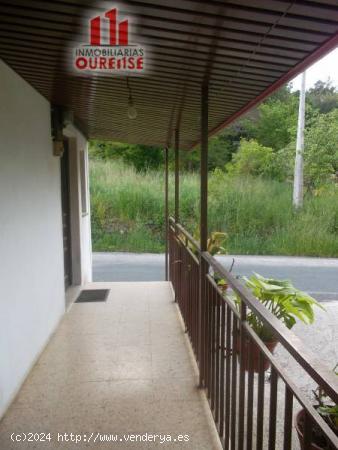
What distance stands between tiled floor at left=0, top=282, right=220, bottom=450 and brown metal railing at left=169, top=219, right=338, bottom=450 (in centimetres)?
17

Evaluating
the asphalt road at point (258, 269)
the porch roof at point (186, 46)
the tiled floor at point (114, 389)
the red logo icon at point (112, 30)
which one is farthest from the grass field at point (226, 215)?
the red logo icon at point (112, 30)

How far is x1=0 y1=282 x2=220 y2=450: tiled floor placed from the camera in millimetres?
2086

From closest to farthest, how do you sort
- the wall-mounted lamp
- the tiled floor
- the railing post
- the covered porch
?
the covered porch < the tiled floor < the railing post < the wall-mounted lamp

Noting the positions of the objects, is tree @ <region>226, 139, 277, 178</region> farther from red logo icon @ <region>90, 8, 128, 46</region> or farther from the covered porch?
red logo icon @ <region>90, 8, 128, 46</region>

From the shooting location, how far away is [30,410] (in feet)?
7.45

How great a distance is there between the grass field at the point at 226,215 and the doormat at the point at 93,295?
5.47 meters

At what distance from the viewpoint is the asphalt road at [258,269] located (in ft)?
22.1

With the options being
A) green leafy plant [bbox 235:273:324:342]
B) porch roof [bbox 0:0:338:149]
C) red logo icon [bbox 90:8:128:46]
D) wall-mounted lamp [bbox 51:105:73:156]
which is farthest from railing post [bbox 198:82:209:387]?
wall-mounted lamp [bbox 51:105:73:156]

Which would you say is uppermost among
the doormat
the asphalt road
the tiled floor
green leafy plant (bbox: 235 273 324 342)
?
green leafy plant (bbox: 235 273 324 342)

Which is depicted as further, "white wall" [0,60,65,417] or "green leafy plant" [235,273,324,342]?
"green leafy plant" [235,273,324,342]

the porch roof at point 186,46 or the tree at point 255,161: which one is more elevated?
the tree at point 255,161

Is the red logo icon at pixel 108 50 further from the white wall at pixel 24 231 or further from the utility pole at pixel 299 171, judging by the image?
the utility pole at pixel 299 171

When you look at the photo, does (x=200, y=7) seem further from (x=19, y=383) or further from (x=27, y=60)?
(x=19, y=383)

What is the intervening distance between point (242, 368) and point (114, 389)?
128cm
